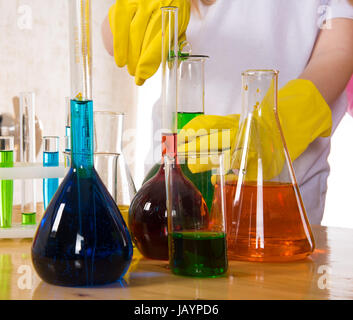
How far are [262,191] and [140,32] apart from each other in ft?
1.46

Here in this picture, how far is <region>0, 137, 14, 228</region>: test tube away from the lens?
0.67m

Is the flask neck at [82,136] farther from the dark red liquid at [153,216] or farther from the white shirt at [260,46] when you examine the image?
the white shirt at [260,46]

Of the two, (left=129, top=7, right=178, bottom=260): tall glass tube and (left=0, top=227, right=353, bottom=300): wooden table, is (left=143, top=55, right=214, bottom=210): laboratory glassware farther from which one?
(left=0, top=227, right=353, bottom=300): wooden table

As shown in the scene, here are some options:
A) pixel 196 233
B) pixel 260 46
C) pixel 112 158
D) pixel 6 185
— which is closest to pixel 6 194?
pixel 6 185

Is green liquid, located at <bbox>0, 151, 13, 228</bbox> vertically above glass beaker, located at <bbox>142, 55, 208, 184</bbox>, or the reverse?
glass beaker, located at <bbox>142, 55, 208, 184</bbox>

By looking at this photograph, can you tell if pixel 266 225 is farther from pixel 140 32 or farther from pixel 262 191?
pixel 140 32

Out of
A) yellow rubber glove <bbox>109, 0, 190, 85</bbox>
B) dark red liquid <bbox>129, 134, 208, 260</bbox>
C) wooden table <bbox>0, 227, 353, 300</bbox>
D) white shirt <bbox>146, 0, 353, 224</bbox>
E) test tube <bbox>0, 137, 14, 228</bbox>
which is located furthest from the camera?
white shirt <bbox>146, 0, 353, 224</bbox>

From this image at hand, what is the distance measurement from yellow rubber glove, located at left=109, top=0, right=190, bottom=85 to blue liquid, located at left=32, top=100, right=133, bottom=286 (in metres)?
0.42

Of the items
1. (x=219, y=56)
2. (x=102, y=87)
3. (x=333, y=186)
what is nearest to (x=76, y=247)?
(x=219, y=56)

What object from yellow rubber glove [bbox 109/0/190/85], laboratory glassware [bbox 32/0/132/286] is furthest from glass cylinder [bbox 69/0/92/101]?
yellow rubber glove [bbox 109/0/190/85]

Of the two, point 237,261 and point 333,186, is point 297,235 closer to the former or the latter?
point 237,261

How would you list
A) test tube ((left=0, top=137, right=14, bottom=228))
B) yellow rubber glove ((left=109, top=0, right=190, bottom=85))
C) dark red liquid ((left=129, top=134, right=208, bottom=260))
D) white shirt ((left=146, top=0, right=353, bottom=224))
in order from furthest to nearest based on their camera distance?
white shirt ((left=146, top=0, right=353, bottom=224))
yellow rubber glove ((left=109, top=0, right=190, bottom=85))
test tube ((left=0, top=137, right=14, bottom=228))
dark red liquid ((left=129, top=134, right=208, bottom=260))

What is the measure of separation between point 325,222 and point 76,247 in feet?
5.22

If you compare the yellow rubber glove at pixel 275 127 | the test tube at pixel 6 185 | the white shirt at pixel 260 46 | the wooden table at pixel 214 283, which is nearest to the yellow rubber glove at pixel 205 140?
the yellow rubber glove at pixel 275 127
